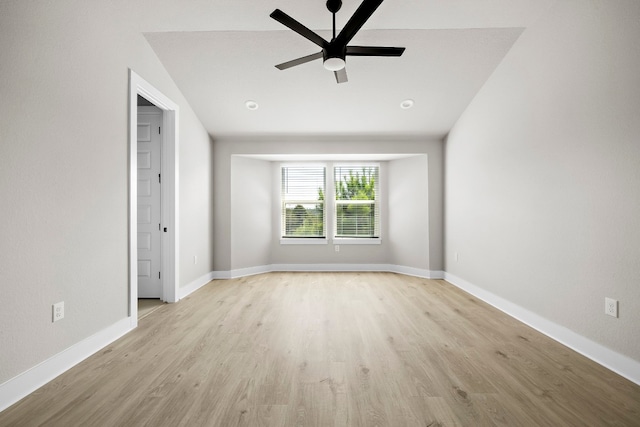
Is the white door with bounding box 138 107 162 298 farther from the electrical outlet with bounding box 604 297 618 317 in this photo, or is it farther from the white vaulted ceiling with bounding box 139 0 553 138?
the electrical outlet with bounding box 604 297 618 317

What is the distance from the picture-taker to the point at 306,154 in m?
5.61

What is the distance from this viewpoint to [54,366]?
7.12 feet

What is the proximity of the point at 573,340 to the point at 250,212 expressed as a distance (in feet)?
15.2

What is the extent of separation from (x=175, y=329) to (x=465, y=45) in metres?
4.08

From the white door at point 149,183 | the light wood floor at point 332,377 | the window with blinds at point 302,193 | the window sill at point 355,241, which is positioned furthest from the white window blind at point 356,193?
the white door at point 149,183

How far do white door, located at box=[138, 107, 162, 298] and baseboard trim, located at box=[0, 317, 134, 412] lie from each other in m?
1.32

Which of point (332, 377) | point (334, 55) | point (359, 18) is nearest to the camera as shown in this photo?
point (332, 377)

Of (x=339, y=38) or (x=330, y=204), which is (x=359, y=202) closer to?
(x=330, y=204)

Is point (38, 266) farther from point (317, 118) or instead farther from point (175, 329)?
point (317, 118)

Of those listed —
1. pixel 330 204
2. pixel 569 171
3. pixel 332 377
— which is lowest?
pixel 332 377

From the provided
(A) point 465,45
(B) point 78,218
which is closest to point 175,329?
(B) point 78,218

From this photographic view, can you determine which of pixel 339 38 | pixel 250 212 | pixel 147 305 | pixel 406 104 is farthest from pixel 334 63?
pixel 250 212

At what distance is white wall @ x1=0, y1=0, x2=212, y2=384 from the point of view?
191cm

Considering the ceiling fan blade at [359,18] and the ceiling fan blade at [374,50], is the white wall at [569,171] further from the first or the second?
the ceiling fan blade at [359,18]
